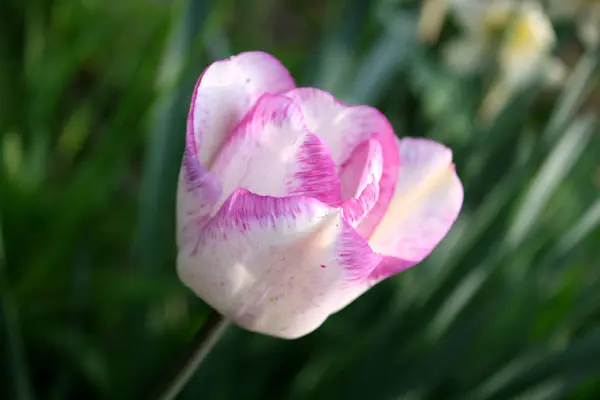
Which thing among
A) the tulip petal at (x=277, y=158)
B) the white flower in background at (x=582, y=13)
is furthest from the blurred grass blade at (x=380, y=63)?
the tulip petal at (x=277, y=158)

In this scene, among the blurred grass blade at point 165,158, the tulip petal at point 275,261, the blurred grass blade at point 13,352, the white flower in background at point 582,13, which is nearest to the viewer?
the tulip petal at point 275,261

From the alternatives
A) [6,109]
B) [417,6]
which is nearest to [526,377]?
[417,6]

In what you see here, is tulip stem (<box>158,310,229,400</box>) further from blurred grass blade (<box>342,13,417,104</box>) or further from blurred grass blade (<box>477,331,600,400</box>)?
blurred grass blade (<box>342,13,417,104</box>)

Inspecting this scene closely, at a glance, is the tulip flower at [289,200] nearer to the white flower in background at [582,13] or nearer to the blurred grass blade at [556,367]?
the blurred grass blade at [556,367]

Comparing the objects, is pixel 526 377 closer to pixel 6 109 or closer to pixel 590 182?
pixel 590 182

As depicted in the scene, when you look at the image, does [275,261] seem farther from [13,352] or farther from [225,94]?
[13,352]

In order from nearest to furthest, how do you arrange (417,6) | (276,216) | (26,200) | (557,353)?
(276,216) < (557,353) < (26,200) < (417,6)
